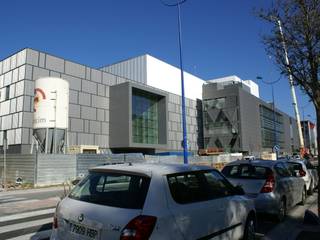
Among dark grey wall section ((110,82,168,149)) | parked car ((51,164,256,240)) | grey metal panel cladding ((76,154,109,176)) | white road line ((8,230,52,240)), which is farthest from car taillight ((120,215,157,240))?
dark grey wall section ((110,82,168,149))

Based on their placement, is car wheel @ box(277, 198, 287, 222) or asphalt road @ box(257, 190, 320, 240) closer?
asphalt road @ box(257, 190, 320, 240)

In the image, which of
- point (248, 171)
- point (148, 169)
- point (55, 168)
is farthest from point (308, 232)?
point (55, 168)

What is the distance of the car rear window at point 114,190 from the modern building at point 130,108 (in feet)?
77.8

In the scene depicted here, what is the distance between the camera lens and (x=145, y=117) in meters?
44.1

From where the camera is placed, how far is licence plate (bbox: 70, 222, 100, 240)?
3855mm

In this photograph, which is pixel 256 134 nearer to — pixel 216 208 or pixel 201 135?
pixel 201 135

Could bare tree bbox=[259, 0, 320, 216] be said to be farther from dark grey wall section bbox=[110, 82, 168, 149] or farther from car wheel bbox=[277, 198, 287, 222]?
dark grey wall section bbox=[110, 82, 168, 149]

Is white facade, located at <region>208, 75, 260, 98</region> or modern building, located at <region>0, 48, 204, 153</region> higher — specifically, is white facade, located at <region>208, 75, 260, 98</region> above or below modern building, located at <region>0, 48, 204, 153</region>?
above

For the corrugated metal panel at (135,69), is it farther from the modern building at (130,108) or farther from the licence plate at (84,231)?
the licence plate at (84,231)

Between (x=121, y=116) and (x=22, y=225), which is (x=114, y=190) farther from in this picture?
(x=121, y=116)

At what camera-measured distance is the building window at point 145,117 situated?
42.0 m

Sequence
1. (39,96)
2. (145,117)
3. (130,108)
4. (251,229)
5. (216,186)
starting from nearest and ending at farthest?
1. (216,186)
2. (251,229)
3. (39,96)
4. (130,108)
5. (145,117)

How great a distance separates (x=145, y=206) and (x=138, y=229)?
287 millimetres

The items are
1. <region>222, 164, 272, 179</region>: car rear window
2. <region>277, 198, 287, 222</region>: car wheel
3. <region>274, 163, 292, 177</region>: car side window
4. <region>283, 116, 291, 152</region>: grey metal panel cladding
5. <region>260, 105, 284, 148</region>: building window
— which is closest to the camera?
<region>277, 198, 287, 222</region>: car wheel
